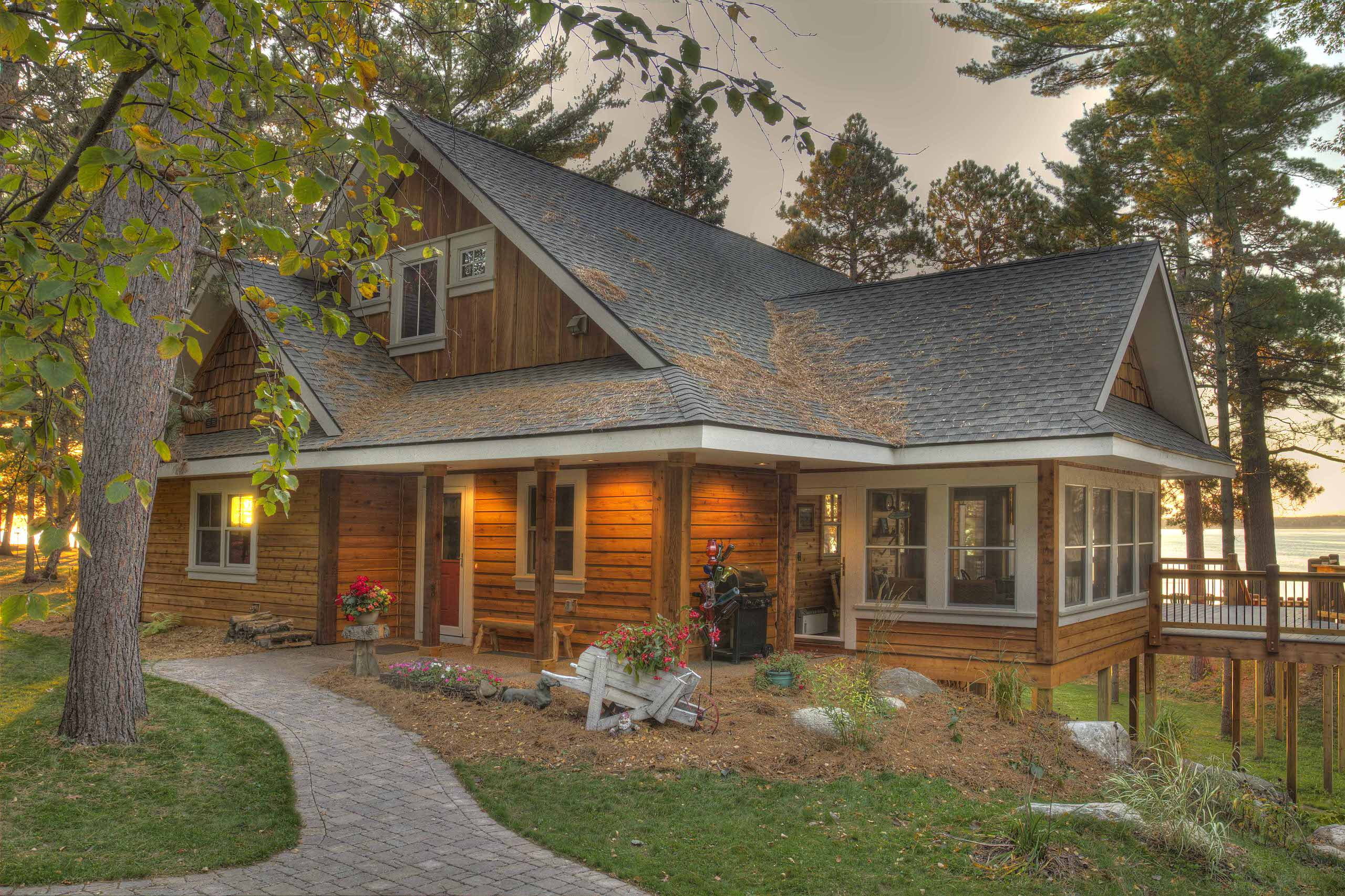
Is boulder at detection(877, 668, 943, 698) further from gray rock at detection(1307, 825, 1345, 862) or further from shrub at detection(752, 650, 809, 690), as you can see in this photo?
gray rock at detection(1307, 825, 1345, 862)

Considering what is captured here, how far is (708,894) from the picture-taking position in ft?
17.3

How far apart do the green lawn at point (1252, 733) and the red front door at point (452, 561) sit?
9195mm

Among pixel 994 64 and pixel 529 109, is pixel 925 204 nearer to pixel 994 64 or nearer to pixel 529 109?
pixel 994 64

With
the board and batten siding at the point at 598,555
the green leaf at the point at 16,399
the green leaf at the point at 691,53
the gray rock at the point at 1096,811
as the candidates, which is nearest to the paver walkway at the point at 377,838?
the gray rock at the point at 1096,811

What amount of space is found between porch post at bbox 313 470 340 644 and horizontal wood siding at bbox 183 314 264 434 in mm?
2118

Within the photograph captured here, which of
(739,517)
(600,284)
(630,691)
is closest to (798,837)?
(630,691)

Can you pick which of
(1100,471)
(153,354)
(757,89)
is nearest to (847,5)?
(1100,471)

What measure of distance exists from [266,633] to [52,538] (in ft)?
36.2

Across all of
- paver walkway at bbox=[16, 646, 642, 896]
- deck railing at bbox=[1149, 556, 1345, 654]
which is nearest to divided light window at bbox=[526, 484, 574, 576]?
paver walkway at bbox=[16, 646, 642, 896]

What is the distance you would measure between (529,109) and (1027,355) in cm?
1695

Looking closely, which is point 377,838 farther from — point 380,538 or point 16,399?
point 380,538

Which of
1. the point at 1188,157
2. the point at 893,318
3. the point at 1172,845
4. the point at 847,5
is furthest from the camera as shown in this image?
the point at 1188,157

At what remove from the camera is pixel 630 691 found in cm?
841

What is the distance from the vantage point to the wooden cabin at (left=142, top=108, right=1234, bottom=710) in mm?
10758
